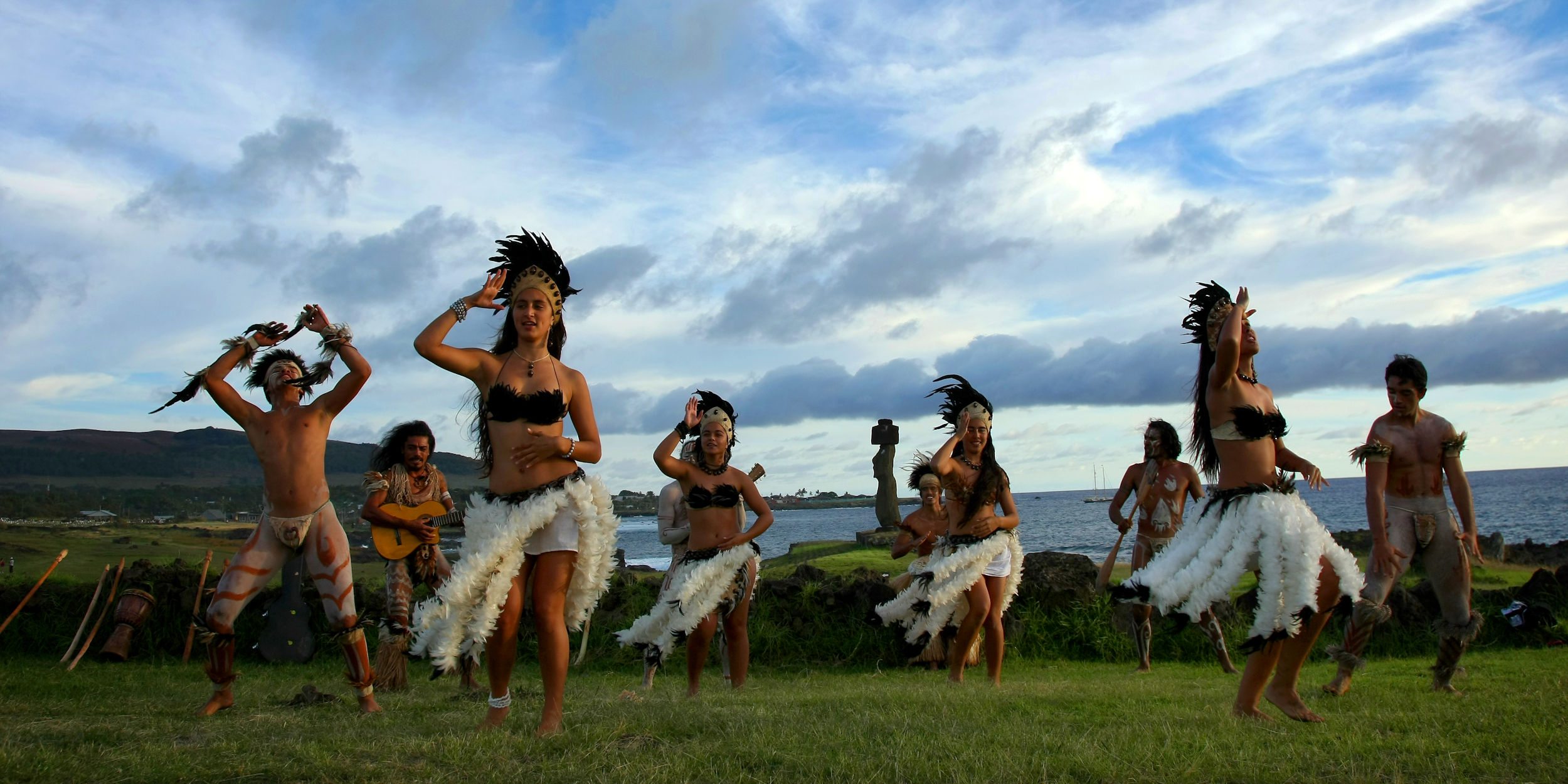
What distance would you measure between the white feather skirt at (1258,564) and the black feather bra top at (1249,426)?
1.02 ft

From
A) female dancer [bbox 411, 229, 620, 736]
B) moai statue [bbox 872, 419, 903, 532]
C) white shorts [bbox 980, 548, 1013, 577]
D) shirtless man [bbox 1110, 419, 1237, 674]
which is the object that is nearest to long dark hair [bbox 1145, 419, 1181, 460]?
shirtless man [bbox 1110, 419, 1237, 674]

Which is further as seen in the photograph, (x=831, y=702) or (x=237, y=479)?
(x=237, y=479)

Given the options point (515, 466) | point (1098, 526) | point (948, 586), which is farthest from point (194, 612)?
point (1098, 526)

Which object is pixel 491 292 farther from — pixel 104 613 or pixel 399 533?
pixel 104 613

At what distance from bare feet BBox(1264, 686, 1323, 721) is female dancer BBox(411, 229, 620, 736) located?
3.45 m

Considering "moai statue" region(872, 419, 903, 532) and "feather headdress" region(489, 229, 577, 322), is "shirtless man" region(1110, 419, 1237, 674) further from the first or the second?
"moai statue" region(872, 419, 903, 532)

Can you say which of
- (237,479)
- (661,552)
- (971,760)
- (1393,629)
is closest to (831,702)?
(971,760)

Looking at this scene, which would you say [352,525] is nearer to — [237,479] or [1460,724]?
[1460,724]

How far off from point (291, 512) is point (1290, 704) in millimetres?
5747

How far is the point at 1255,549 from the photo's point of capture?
5070 mm

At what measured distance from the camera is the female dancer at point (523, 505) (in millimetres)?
5027

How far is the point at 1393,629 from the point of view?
10164 mm

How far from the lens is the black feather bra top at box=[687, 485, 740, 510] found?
7.55 m

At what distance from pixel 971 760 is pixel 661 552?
48.8 metres
